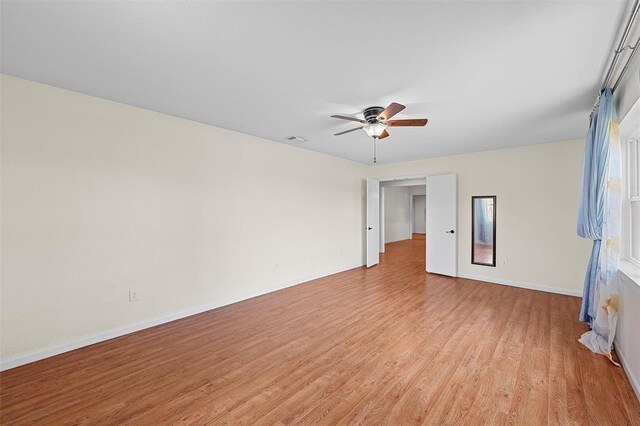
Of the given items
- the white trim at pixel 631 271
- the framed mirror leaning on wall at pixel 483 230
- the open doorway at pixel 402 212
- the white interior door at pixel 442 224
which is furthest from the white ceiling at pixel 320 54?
the open doorway at pixel 402 212

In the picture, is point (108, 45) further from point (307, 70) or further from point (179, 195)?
point (179, 195)

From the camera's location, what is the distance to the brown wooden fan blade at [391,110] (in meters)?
2.53

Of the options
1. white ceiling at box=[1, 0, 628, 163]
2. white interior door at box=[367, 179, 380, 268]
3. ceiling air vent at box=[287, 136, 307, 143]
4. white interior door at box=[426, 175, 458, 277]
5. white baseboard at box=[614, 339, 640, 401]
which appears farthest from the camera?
white interior door at box=[367, 179, 380, 268]

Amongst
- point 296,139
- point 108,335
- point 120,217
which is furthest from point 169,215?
point 296,139

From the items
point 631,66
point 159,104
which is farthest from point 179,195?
point 631,66

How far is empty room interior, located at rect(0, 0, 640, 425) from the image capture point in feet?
5.98

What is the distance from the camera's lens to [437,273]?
5.87 m

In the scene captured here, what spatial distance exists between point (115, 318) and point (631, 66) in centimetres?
532

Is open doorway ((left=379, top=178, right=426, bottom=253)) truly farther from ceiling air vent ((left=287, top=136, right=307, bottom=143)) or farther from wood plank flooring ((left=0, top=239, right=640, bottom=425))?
wood plank flooring ((left=0, top=239, right=640, bottom=425))

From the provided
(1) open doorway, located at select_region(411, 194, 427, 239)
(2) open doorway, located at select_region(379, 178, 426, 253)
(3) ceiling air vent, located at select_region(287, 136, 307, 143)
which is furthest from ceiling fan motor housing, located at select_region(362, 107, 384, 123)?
(1) open doorway, located at select_region(411, 194, 427, 239)

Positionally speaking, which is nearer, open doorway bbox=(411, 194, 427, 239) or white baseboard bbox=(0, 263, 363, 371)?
white baseboard bbox=(0, 263, 363, 371)

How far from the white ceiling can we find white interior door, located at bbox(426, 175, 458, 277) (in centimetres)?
239

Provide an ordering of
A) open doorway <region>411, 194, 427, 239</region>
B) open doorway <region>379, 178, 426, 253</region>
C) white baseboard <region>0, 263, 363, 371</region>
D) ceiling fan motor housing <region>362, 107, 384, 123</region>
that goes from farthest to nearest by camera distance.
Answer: open doorway <region>411, 194, 427, 239</region> < open doorway <region>379, 178, 426, 253</region> < ceiling fan motor housing <region>362, 107, 384, 123</region> < white baseboard <region>0, 263, 363, 371</region>

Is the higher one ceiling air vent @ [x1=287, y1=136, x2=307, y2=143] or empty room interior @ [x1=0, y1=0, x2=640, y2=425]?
ceiling air vent @ [x1=287, y1=136, x2=307, y2=143]
